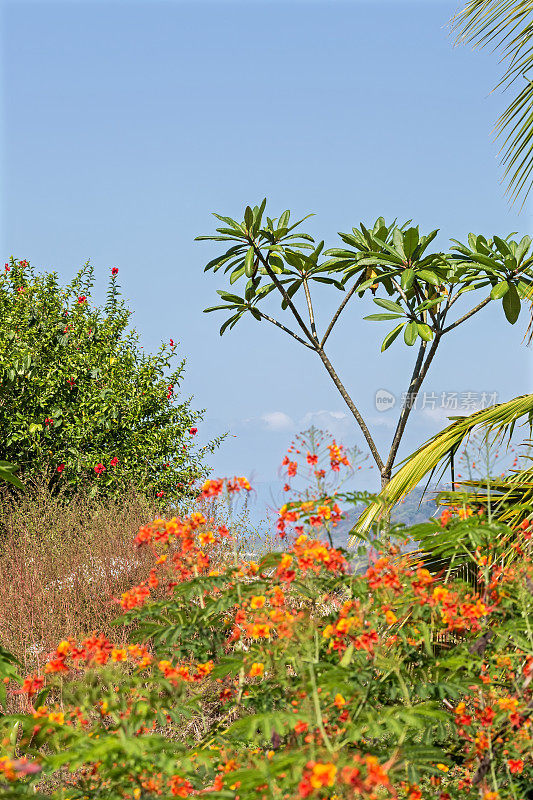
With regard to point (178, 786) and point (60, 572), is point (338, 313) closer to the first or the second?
point (60, 572)

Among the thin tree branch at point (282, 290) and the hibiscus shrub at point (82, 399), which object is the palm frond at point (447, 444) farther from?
the hibiscus shrub at point (82, 399)

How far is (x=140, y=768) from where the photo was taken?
5.72ft

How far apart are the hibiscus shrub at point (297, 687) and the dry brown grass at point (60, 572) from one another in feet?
8.70

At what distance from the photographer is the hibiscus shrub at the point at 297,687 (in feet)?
5.75

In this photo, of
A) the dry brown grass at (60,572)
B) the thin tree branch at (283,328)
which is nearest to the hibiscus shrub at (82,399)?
the dry brown grass at (60,572)

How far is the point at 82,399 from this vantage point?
824 centimetres

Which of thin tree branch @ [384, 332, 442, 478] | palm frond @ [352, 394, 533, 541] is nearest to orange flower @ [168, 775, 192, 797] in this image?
palm frond @ [352, 394, 533, 541]

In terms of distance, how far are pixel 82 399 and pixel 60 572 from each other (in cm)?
262

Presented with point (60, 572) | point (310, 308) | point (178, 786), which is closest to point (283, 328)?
point (310, 308)

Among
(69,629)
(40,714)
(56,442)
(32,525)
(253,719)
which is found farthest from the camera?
(56,442)

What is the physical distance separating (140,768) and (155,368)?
7.24 meters

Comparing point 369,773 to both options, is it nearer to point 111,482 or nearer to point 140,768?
point 140,768

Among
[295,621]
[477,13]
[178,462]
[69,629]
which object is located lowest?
[69,629]

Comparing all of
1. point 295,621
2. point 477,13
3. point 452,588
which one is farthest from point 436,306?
point 295,621
